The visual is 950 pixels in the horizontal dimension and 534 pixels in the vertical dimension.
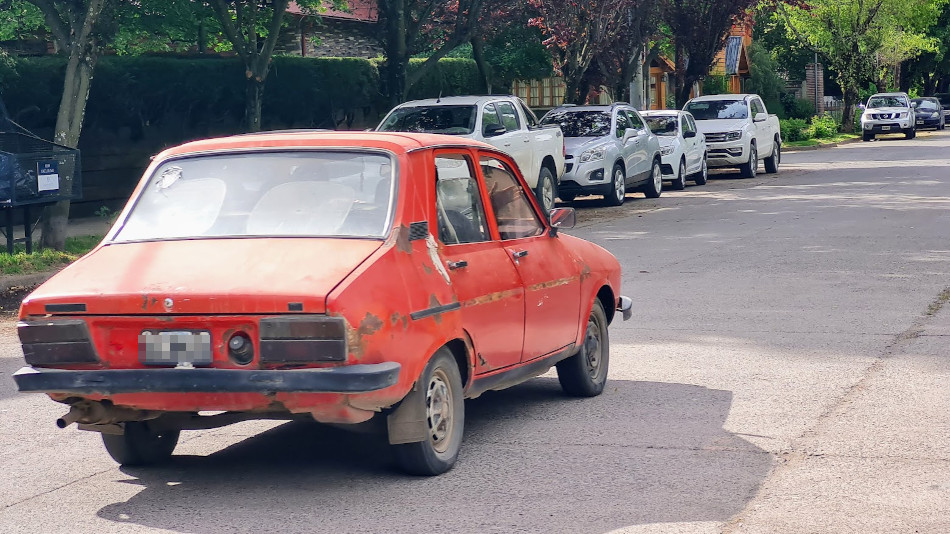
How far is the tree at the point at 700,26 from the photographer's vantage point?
120ft

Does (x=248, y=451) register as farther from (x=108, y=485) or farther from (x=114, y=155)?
A: (x=114, y=155)

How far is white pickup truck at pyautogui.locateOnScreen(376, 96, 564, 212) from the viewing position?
19484mm

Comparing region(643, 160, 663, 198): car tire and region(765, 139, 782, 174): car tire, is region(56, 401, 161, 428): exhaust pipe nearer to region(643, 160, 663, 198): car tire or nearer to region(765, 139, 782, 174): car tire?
region(643, 160, 663, 198): car tire

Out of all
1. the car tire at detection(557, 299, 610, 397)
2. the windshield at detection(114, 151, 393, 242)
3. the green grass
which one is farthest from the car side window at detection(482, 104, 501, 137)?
the windshield at detection(114, 151, 393, 242)

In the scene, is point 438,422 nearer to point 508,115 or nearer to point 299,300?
point 299,300

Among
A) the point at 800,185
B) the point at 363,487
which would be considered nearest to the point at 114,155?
the point at 800,185

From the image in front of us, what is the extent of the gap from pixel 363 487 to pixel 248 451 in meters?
1.05

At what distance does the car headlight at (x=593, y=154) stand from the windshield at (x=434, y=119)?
395 cm

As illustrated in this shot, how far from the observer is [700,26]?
37156 millimetres

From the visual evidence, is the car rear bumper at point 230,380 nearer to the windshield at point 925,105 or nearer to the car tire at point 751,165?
the car tire at point 751,165

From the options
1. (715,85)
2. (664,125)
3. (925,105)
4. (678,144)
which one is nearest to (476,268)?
(678,144)

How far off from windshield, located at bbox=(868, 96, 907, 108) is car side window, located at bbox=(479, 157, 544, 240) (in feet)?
164

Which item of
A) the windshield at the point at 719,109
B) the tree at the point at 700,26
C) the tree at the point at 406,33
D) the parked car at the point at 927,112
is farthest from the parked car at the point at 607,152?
the parked car at the point at 927,112

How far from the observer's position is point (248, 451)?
6812mm
